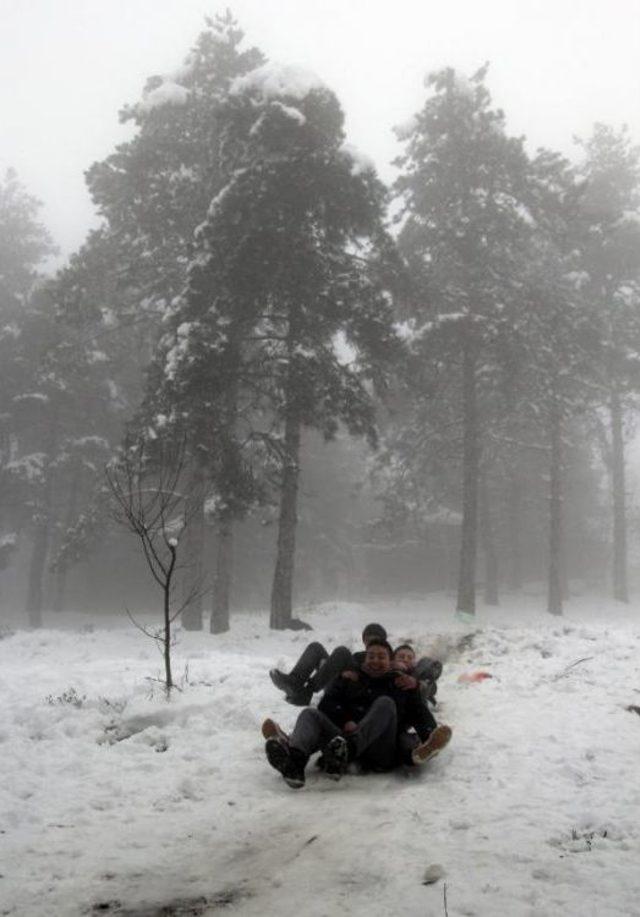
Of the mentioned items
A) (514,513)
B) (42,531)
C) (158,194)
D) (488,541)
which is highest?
(158,194)

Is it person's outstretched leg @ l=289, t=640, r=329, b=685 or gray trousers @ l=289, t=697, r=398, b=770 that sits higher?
person's outstretched leg @ l=289, t=640, r=329, b=685

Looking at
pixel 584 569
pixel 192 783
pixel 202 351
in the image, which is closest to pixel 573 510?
pixel 584 569

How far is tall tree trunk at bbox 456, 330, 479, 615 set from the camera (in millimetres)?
18844

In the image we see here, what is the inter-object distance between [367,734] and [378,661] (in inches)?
31.5

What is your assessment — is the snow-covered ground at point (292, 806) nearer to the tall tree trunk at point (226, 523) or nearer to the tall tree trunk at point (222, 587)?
the tall tree trunk at point (226, 523)

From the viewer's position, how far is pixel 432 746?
5652mm

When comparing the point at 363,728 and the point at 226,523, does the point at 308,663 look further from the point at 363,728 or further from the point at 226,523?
the point at 226,523

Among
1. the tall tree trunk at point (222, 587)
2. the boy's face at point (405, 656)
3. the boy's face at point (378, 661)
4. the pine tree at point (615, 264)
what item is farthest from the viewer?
the pine tree at point (615, 264)

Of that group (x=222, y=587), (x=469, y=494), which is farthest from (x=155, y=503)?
(x=469, y=494)

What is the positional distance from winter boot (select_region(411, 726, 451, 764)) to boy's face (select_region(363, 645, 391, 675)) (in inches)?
36.7

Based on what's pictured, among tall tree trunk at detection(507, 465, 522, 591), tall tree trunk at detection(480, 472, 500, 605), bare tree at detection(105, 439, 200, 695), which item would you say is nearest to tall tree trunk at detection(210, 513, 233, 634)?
bare tree at detection(105, 439, 200, 695)

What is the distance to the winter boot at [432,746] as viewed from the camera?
5.62m

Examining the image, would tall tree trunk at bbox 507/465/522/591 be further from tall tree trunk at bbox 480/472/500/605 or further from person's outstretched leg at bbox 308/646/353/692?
person's outstretched leg at bbox 308/646/353/692

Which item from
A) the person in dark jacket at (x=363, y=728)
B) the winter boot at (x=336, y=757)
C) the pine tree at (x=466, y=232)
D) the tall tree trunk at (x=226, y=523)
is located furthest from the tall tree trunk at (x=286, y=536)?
the winter boot at (x=336, y=757)
